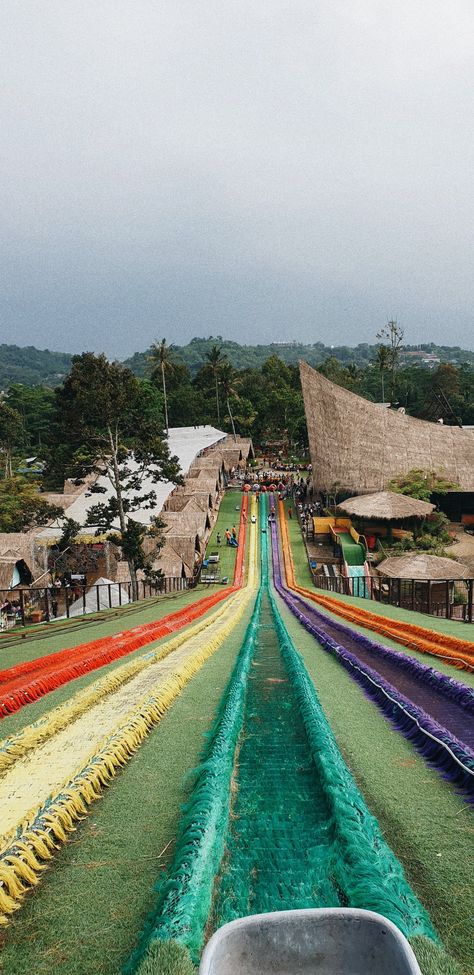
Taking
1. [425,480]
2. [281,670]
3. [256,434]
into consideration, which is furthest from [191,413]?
[281,670]

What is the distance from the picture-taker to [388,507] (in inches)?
1000

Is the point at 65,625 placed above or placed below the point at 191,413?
below

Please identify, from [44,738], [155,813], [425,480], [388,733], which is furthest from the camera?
[425,480]

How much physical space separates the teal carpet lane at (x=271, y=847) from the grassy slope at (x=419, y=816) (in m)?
0.06

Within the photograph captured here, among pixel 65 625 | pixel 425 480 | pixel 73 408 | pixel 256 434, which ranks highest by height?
pixel 256 434

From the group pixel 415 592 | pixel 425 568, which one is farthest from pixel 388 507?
pixel 415 592

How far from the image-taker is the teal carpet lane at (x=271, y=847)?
1.08 m

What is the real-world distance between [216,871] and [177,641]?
12.3 ft

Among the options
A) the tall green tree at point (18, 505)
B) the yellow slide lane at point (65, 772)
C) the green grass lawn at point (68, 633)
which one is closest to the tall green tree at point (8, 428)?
the tall green tree at point (18, 505)

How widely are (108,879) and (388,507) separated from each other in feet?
82.7

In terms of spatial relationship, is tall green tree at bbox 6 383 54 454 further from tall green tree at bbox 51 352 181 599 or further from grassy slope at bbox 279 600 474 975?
grassy slope at bbox 279 600 474 975

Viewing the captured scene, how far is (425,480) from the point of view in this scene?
29000 mm

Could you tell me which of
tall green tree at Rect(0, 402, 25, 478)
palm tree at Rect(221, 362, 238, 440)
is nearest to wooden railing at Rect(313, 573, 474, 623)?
tall green tree at Rect(0, 402, 25, 478)

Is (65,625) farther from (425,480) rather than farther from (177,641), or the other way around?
(425,480)
